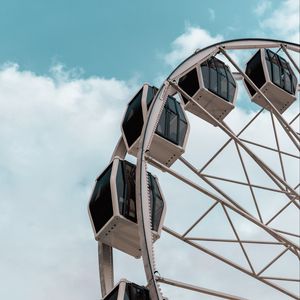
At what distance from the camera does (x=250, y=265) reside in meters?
15.0

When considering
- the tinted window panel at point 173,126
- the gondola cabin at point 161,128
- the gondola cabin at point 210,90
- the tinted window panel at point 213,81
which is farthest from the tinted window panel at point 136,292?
the tinted window panel at point 213,81

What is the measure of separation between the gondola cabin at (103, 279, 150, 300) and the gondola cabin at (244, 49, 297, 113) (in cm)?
923

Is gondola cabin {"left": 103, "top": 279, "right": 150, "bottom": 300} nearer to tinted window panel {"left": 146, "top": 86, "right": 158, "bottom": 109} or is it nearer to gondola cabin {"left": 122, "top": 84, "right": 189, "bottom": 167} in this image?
gondola cabin {"left": 122, "top": 84, "right": 189, "bottom": 167}

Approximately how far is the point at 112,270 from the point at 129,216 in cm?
156

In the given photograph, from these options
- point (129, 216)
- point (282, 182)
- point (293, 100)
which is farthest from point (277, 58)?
point (129, 216)

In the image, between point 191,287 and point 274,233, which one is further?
point 274,233

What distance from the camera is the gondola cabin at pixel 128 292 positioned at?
505 inches

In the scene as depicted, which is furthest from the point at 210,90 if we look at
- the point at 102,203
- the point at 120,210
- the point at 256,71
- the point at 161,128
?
the point at 120,210

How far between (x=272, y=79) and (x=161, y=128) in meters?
6.66

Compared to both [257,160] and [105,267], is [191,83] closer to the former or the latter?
[257,160]

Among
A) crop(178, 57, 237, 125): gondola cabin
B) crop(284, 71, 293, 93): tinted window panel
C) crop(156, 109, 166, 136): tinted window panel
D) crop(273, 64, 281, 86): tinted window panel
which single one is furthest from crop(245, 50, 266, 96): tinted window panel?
crop(156, 109, 166, 136): tinted window panel

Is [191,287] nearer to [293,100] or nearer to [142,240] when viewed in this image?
[142,240]

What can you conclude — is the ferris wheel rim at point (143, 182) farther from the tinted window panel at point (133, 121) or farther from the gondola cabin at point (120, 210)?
the tinted window panel at point (133, 121)

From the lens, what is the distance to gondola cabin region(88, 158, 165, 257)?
550 inches
